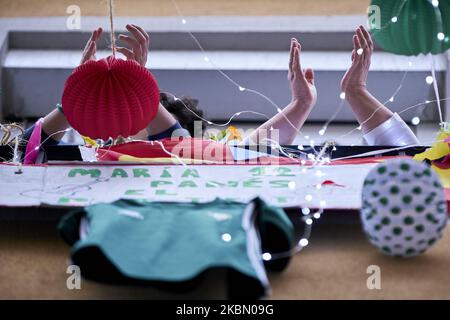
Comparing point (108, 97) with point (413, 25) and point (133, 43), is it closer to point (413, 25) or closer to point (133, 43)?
point (133, 43)

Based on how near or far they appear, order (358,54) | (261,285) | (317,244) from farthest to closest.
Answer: (358,54)
(317,244)
(261,285)

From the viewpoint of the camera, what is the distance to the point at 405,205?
35.3 inches

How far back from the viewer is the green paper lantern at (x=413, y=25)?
1.36 m

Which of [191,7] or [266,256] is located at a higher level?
[191,7]

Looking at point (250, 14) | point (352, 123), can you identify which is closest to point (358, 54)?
point (352, 123)

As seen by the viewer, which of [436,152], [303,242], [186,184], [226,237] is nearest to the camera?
[226,237]

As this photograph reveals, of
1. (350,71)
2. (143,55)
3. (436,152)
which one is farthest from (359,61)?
(143,55)

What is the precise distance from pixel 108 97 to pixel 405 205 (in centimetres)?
52

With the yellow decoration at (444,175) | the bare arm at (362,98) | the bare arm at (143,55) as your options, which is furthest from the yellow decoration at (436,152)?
the bare arm at (143,55)

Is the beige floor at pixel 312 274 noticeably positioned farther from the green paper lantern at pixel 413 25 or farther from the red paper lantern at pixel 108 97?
the green paper lantern at pixel 413 25

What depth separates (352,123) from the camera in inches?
90.4

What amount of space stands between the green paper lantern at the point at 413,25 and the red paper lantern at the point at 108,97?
1.48ft
